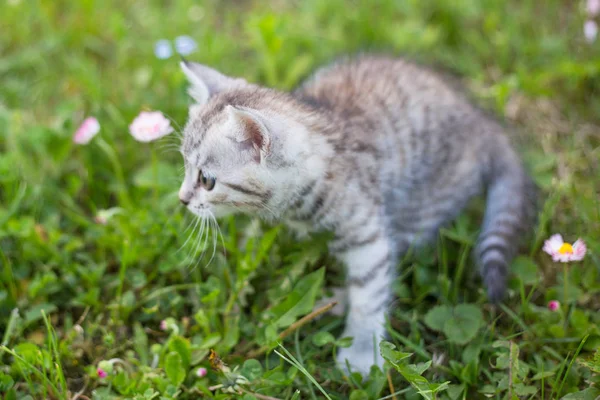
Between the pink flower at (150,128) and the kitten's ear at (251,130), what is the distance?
1.57ft

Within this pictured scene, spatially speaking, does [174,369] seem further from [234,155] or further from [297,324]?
[234,155]

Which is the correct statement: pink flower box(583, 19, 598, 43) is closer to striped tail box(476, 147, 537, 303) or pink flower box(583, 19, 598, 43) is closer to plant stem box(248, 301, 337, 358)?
striped tail box(476, 147, 537, 303)

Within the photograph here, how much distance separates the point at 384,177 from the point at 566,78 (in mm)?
1538

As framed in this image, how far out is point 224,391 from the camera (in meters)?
2.01

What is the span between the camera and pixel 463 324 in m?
2.25

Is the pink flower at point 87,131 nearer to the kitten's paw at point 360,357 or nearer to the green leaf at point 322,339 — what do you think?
the green leaf at point 322,339

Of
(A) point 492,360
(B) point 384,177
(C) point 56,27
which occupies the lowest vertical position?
(A) point 492,360

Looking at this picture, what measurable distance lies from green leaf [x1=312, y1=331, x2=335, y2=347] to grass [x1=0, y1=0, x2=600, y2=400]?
4cm

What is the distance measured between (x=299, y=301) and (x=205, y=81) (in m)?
0.89

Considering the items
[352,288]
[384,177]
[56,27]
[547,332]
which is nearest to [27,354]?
[352,288]

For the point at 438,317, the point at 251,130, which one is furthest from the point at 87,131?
the point at 438,317

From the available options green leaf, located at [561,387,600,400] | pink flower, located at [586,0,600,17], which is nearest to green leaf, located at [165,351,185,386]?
green leaf, located at [561,387,600,400]

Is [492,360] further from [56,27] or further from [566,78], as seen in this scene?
[56,27]

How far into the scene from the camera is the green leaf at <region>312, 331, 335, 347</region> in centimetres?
214
